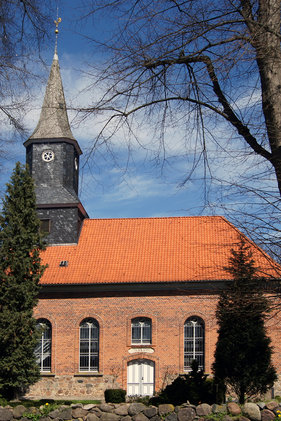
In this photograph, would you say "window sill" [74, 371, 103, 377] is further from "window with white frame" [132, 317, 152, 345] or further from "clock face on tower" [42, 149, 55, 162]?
"clock face on tower" [42, 149, 55, 162]

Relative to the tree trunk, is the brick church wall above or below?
below

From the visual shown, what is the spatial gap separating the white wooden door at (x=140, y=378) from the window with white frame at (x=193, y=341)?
168 centimetres

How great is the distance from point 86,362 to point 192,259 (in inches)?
275

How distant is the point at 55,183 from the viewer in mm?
29594

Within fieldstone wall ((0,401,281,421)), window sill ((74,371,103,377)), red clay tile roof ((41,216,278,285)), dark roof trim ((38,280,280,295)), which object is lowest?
fieldstone wall ((0,401,281,421))

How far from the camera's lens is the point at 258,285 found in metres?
8.48

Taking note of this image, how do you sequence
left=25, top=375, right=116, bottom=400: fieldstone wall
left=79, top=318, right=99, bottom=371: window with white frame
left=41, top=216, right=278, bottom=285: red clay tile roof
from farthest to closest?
left=41, top=216, right=278, bottom=285: red clay tile roof < left=79, top=318, right=99, bottom=371: window with white frame < left=25, top=375, right=116, bottom=400: fieldstone wall

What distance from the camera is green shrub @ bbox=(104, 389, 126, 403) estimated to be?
2378 centimetres

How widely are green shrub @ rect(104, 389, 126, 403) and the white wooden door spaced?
1559mm

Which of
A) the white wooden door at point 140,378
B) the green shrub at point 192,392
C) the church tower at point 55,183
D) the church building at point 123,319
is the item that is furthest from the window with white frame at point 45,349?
the green shrub at point 192,392

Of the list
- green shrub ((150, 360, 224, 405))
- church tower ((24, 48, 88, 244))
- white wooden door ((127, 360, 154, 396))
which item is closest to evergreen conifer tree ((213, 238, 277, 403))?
green shrub ((150, 360, 224, 405))

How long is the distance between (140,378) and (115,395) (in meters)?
2.39

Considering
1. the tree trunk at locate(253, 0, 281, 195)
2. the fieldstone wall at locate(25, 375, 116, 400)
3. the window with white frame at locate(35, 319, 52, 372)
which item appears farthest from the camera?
the window with white frame at locate(35, 319, 52, 372)

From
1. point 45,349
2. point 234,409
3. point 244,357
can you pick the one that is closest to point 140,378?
point 45,349
